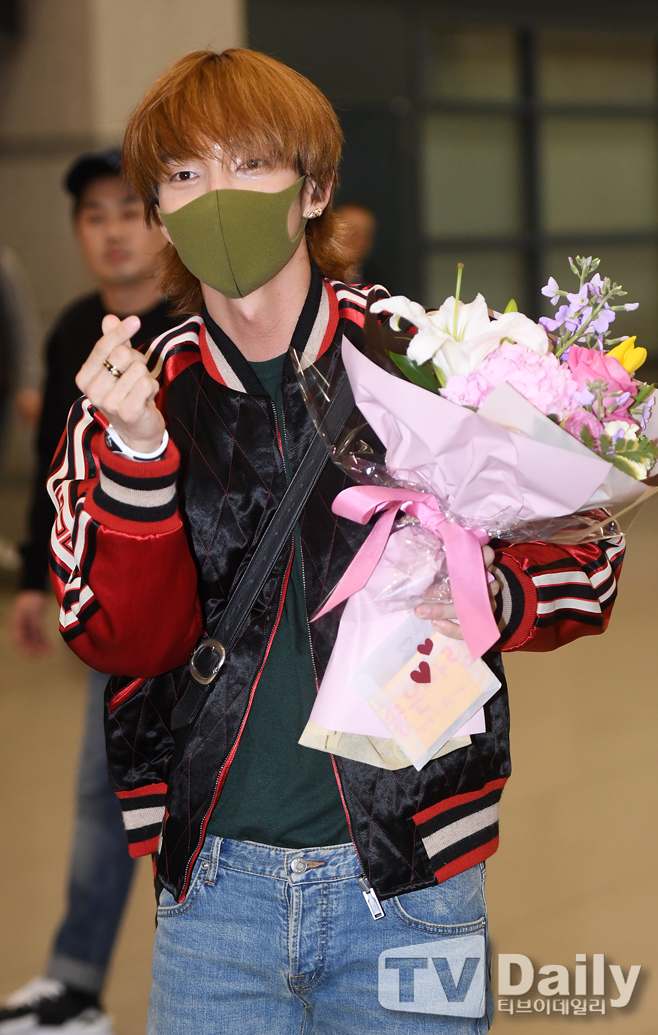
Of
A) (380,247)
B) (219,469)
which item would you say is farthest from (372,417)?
(380,247)

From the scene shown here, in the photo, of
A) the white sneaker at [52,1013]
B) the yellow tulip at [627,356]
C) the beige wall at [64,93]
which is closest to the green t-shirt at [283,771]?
the yellow tulip at [627,356]

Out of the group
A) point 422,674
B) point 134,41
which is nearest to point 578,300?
point 422,674

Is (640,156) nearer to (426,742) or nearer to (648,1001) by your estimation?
(648,1001)

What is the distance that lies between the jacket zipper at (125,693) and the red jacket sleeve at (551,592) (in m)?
0.51

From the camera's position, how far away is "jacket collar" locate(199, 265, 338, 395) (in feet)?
5.20

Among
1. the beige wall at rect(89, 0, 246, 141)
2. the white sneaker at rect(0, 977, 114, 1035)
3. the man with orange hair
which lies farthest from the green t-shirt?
the beige wall at rect(89, 0, 246, 141)

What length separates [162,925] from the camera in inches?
62.2

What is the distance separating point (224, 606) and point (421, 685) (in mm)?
296

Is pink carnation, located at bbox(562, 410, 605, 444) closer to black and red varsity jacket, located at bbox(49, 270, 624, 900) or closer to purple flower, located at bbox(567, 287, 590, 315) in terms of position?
purple flower, located at bbox(567, 287, 590, 315)

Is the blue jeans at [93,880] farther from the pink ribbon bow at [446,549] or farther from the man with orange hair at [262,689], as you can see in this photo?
the pink ribbon bow at [446,549]

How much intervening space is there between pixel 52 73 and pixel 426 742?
268 inches

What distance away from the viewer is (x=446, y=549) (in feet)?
4.54

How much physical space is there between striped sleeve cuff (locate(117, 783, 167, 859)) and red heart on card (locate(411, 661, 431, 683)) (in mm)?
423

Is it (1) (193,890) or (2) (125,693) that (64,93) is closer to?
(2) (125,693)
